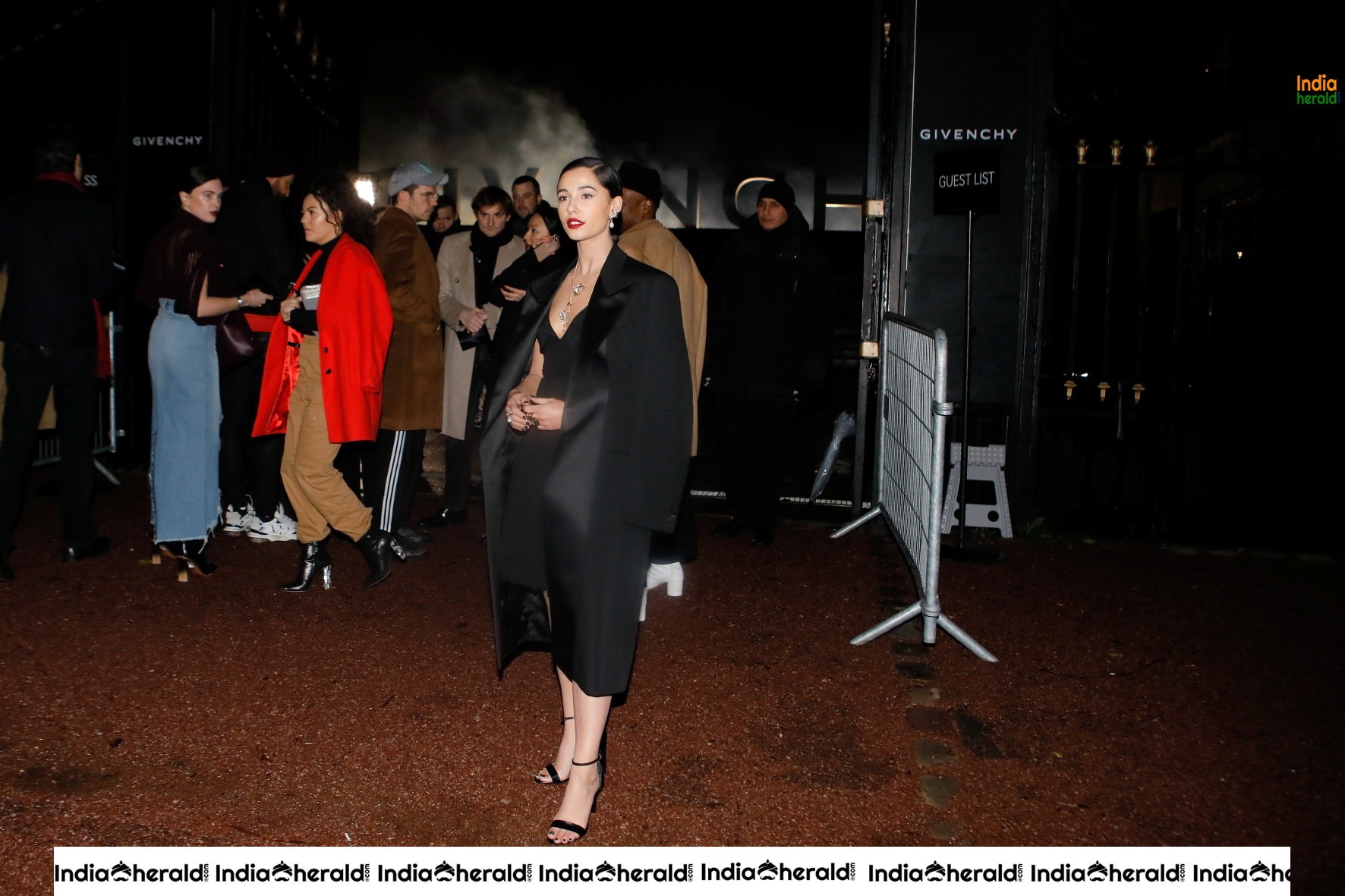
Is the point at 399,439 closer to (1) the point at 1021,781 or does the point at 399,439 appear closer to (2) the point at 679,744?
(2) the point at 679,744

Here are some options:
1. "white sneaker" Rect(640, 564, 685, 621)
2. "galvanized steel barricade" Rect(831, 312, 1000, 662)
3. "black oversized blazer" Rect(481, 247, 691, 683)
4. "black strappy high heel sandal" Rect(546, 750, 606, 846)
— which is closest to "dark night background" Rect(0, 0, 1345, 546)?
"galvanized steel barricade" Rect(831, 312, 1000, 662)

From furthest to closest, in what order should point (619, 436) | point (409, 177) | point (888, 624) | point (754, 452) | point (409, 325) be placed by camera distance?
point (754, 452) → point (409, 325) → point (409, 177) → point (888, 624) → point (619, 436)

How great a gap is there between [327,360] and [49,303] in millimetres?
1554

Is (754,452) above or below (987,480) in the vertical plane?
above

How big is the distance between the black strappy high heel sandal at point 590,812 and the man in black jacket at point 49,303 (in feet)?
12.2

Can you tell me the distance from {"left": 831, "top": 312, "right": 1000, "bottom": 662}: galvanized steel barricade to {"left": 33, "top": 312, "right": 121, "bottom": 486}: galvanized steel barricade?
539cm

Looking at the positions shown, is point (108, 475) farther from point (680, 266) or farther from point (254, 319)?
point (680, 266)

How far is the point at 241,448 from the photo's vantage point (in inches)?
258

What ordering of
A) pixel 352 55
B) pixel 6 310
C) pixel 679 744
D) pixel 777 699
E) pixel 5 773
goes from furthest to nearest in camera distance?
1. pixel 352 55
2. pixel 6 310
3. pixel 777 699
4. pixel 679 744
5. pixel 5 773

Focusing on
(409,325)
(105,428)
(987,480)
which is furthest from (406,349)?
(105,428)

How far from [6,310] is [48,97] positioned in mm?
6336

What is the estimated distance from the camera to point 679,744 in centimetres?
371

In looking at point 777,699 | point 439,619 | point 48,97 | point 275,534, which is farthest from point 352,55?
point 777,699

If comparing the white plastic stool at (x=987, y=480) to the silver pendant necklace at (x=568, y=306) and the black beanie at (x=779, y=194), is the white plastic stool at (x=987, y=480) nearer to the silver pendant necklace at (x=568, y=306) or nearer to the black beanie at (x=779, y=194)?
the black beanie at (x=779, y=194)
